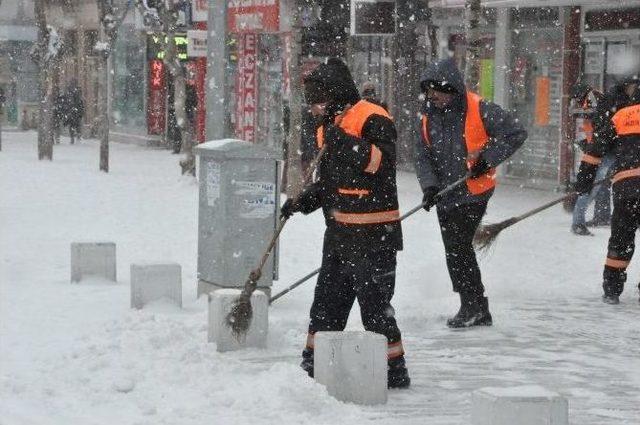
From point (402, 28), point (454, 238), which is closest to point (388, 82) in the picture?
point (402, 28)

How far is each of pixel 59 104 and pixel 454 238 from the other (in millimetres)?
32924

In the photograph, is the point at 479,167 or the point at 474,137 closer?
the point at 479,167

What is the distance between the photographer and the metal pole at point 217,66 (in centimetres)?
1445

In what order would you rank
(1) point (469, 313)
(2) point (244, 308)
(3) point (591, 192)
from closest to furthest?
(2) point (244, 308) < (1) point (469, 313) < (3) point (591, 192)

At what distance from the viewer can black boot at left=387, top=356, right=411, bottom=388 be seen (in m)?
7.75

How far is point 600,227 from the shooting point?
1697cm

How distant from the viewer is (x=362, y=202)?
7.73 metres

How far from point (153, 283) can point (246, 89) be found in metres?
20.9

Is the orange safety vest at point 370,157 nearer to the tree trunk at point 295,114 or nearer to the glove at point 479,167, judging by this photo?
the glove at point 479,167

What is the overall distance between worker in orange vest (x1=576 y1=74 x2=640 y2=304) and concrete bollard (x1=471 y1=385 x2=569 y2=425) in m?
4.91

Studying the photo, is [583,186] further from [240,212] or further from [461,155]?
[240,212]

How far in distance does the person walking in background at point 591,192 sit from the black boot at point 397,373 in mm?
8120

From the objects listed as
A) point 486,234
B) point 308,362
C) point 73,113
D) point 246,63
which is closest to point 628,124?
point 486,234

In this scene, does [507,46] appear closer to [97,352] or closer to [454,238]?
[454,238]
